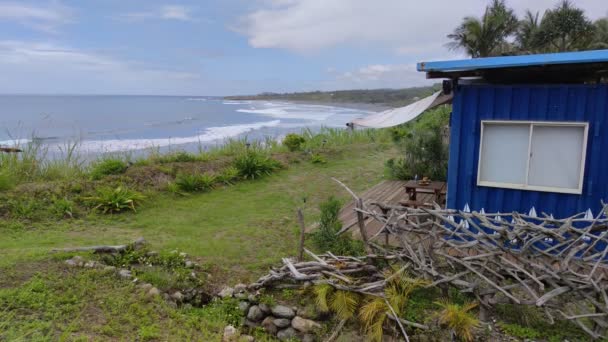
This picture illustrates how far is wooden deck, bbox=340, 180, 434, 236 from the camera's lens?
584cm

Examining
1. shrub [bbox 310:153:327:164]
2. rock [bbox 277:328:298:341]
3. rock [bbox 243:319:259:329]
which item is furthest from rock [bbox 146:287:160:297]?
shrub [bbox 310:153:327:164]

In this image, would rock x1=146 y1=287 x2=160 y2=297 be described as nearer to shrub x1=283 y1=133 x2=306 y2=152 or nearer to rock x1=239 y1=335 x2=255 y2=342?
rock x1=239 y1=335 x2=255 y2=342

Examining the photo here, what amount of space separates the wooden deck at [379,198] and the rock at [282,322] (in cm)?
195

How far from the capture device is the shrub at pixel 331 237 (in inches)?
194

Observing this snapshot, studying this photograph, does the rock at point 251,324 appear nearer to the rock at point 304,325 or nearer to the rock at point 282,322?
the rock at point 282,322

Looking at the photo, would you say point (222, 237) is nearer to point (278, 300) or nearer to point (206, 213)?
point (206, 213)

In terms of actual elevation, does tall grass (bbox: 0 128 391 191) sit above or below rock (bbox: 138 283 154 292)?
above

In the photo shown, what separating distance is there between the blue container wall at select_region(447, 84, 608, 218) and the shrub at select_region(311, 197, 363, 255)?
128 centimetres

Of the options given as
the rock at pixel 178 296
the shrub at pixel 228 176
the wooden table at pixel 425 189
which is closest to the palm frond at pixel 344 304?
the rock at pixel 178 296

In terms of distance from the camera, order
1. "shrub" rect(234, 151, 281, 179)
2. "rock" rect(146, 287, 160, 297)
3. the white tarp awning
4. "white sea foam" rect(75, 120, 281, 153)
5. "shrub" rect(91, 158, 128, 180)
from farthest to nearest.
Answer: "white sea foam" rect(75, 120, 281, 153) < "shrub" rect(234, 151, 281, 179) < "shrub" rect(91, 158, 128, 180) < the white tarp awning < "rock" rect(146, 287, 160, 297)

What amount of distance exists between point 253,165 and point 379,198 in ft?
11.0

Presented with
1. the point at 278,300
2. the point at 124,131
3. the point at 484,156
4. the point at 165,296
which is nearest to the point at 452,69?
the point at 484,156

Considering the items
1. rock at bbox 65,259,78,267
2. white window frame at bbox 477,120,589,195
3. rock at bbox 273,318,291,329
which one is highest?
white window frame at bbox 477,120,589,195

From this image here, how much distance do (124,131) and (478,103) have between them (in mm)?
25777
